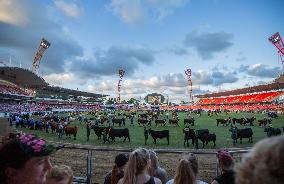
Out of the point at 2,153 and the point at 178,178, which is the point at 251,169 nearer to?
the point at 2,153

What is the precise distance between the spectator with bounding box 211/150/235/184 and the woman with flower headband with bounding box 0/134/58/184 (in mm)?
2483

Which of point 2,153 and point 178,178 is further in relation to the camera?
point 178,178

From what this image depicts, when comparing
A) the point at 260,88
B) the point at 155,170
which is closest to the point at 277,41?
the point at 260,88

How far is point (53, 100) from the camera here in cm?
9069

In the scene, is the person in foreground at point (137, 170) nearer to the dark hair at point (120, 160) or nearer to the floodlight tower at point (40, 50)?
the dark hair at point (120, 160)

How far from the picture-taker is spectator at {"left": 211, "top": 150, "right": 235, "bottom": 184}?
3.90 metres

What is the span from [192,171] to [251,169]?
287cm

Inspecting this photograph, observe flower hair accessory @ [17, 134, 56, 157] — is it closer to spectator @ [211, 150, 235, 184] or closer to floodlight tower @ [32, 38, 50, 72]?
spectator @ [211, 150, 235, 184]

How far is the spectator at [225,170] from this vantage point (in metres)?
3.90

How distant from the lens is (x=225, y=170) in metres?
4.09

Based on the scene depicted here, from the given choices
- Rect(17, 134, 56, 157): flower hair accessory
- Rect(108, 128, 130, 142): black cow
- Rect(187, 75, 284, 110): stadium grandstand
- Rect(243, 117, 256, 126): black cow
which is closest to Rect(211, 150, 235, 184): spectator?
Rect(17, 134, 56, 157): flower hair accessory

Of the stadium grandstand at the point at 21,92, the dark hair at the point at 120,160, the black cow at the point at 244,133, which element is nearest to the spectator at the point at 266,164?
the dark hair at the point at 120,160

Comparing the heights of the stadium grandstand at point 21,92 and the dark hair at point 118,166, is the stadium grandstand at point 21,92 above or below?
above

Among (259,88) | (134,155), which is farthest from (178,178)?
(259,88)
